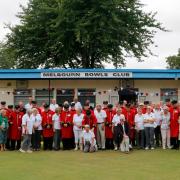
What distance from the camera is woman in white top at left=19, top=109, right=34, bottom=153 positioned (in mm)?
17406

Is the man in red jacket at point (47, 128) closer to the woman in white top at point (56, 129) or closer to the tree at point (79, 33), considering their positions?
the woman in white top at point (56, 129)

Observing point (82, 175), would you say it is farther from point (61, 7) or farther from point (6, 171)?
point (61, 7)

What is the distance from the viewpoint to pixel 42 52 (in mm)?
39500

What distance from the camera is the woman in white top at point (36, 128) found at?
17688mm

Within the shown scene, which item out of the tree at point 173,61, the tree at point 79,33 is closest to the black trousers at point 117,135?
the tree at point 79,33

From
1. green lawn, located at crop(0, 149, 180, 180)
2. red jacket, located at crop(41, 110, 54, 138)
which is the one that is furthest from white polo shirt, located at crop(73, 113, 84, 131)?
green lawn, located at crop(0, 149, 180, 180)

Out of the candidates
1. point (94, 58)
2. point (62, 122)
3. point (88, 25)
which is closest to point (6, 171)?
point (62, 122)

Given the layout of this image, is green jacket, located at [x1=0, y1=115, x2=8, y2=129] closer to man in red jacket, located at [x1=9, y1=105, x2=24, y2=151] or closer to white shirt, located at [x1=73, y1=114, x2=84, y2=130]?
man in red jacket, located at [x1=9, y1=105, x2=24, y2=151]

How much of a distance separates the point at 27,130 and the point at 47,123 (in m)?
0.92

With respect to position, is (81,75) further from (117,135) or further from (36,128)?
(117,135)

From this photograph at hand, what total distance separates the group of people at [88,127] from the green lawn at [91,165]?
79 centimetres

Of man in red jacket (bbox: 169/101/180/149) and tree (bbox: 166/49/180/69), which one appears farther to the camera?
tree (bbox: 166/49/180/69)

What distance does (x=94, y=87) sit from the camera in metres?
25.5

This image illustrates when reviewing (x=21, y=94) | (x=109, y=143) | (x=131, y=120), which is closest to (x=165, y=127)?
(x=131, y=120)
